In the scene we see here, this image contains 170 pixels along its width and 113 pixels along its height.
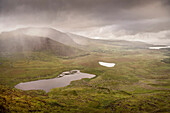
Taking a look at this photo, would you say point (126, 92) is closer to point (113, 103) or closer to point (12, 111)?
point (113, 103)

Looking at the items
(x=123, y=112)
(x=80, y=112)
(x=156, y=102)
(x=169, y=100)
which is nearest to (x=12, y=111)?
(x=80, y=112)

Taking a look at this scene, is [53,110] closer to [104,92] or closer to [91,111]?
[91,111]

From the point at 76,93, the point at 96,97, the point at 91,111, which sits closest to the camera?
the point at 91,111

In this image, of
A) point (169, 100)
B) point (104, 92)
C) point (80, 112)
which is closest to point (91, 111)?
point (80, 112)

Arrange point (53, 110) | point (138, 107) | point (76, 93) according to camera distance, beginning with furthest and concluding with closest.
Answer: point (76, 93)
point (138, 107)
point (53, 110)

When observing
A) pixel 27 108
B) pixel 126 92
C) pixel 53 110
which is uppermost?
pixel 27 108

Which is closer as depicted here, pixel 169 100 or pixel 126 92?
pixel 169 100

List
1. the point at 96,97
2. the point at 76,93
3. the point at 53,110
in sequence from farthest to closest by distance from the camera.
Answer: the point at 76,93, the point at 96,97, the point at 53,110

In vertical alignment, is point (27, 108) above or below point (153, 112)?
above

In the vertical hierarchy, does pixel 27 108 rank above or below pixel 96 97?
above
